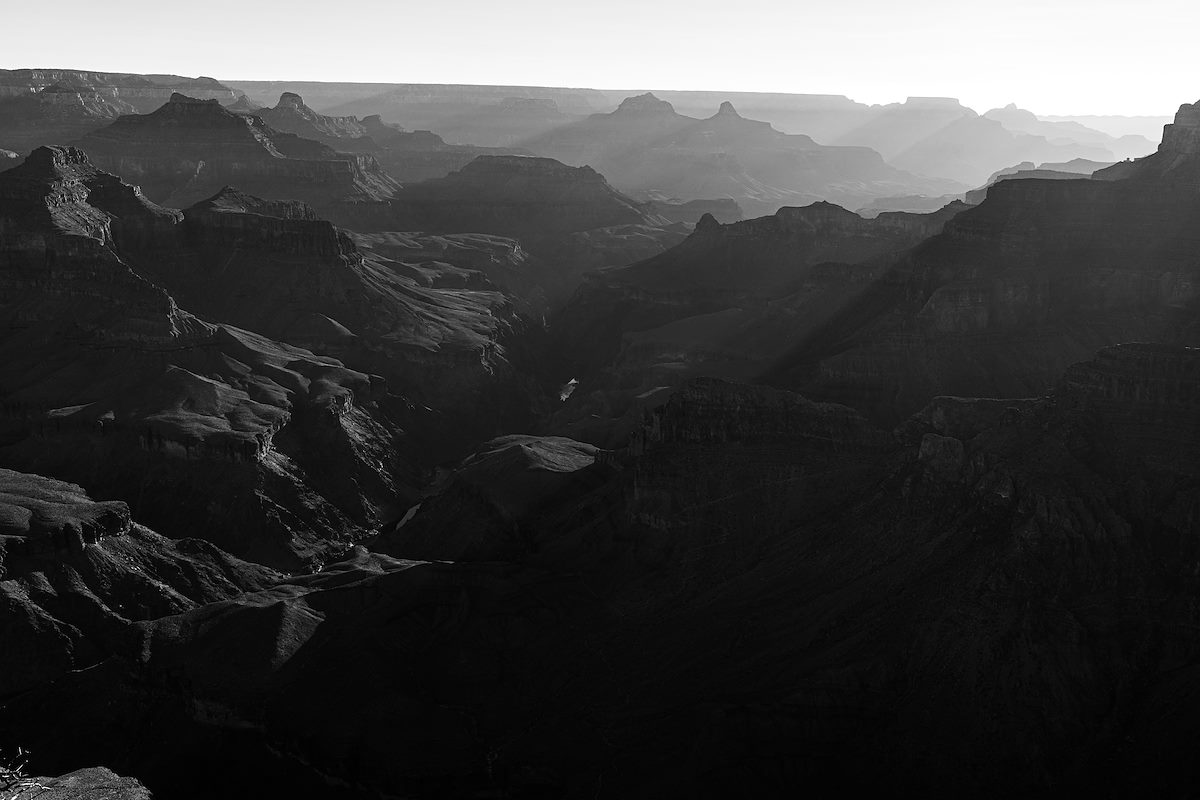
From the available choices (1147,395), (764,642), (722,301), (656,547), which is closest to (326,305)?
(722,301)

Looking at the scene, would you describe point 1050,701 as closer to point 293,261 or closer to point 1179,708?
Answer: point 1179,708

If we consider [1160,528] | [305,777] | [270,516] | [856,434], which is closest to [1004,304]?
[856,434]

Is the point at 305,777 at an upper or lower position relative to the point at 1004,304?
lower

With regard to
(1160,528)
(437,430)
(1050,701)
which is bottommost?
(437,430)

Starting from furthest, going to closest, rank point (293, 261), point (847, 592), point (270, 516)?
point (293, 261), point (270, 516), point (847, 592)

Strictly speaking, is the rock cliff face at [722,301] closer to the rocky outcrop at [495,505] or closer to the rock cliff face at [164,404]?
the rocky outcrop at [495,505]

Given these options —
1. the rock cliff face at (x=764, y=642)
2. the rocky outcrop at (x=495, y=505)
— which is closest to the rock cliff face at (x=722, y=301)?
the rocky outcrop at (x=495, y=505)

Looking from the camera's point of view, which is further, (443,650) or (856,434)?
(856,434)

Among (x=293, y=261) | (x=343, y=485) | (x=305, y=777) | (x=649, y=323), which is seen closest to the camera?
(x=305, y=777)
